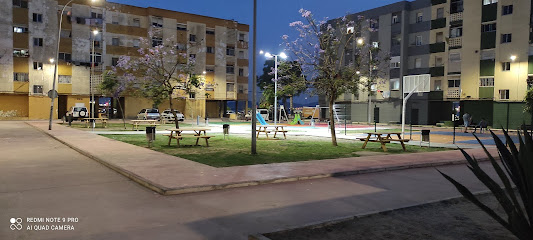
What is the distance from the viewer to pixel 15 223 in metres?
5.25

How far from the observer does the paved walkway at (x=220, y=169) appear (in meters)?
8.02

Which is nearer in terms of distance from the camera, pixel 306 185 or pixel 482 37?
pixel 306 185

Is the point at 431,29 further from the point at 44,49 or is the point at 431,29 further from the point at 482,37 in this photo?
the point at 44,49

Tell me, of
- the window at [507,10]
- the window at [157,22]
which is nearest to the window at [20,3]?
the window at [157,22]

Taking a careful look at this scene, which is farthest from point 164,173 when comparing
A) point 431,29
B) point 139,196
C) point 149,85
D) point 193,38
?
point 193,38

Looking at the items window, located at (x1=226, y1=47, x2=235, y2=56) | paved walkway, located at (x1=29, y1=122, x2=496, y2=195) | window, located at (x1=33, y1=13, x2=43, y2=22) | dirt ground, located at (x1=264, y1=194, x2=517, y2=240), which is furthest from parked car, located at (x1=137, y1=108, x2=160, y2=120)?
dirt ground, located at (x1=264, y1=194, x2=517, y2=240)

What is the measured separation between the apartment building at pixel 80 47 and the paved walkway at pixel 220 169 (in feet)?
94.6

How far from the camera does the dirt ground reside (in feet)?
15.1

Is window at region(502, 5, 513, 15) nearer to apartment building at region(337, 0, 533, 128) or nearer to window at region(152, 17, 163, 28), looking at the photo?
apartment building at region(337, 0, 533, 128)

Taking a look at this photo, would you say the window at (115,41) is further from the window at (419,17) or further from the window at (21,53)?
the window at (419,17)

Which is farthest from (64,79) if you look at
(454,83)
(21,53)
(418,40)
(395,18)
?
(454,83)

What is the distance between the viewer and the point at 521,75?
38.2 meters

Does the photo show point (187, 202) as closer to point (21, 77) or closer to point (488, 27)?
point (488, 27)

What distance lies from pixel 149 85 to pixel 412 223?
2103 centimetres
